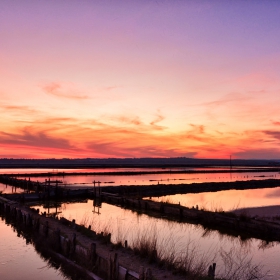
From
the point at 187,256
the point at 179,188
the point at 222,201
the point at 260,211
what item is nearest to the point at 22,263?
the point at 187,256

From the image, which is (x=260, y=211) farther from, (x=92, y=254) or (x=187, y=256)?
(x=92, y=254)

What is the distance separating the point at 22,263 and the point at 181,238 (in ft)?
30.2

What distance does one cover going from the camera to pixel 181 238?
20031 mm

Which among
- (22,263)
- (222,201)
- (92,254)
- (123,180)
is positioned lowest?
(22,263)

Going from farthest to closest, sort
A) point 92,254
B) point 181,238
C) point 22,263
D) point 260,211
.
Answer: point 260,211, point 181,238, point 22,263, point 92,254

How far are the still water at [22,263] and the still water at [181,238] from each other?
352cm

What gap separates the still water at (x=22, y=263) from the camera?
1360 centimetres

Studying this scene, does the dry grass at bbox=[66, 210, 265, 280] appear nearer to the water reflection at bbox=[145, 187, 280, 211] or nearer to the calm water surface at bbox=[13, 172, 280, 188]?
the water reflection at bbox=[145, 187, 280, 211]

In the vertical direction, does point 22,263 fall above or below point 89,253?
below

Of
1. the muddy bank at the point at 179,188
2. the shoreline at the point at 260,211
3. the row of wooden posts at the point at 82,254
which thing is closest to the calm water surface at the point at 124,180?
the muddy bank at the point at 179,188

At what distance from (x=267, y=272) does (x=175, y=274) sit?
16.1 ft

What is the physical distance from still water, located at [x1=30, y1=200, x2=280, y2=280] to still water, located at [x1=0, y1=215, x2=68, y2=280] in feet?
11.6

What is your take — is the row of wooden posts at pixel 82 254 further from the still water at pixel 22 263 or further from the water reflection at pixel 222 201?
the water reflection at pixel 222 201

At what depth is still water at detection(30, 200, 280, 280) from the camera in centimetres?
1617
